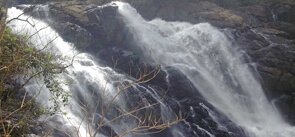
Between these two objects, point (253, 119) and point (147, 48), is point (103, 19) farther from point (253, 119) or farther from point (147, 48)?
point (253, 119)

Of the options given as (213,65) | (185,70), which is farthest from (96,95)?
(213,65)

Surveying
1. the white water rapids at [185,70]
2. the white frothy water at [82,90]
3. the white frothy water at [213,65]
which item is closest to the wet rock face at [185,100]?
the white water rapids at [185,70]

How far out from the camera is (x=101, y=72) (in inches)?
694

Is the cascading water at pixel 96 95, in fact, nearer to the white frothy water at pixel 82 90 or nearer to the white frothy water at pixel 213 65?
the white frothy water at pixel 82 90

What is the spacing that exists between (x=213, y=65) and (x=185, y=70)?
2.39 m

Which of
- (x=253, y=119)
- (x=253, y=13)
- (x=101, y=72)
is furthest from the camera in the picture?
(x=253, y=13)

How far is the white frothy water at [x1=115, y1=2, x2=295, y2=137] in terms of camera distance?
19.1m

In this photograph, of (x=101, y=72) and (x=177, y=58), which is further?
(x=177, y=58)

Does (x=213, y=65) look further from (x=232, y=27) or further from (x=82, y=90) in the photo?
(x=82, y=90)

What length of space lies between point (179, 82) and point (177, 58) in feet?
9.31

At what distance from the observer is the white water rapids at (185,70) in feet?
53.6

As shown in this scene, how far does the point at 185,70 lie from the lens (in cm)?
A: 1977

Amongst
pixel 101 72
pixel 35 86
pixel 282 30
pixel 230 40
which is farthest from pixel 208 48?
pixel 35 86

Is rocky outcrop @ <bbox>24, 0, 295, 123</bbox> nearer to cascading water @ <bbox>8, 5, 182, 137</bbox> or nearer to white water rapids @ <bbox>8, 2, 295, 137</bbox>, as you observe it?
white water rapids @ <bbox>8, 2, 295, 137</bbox>
